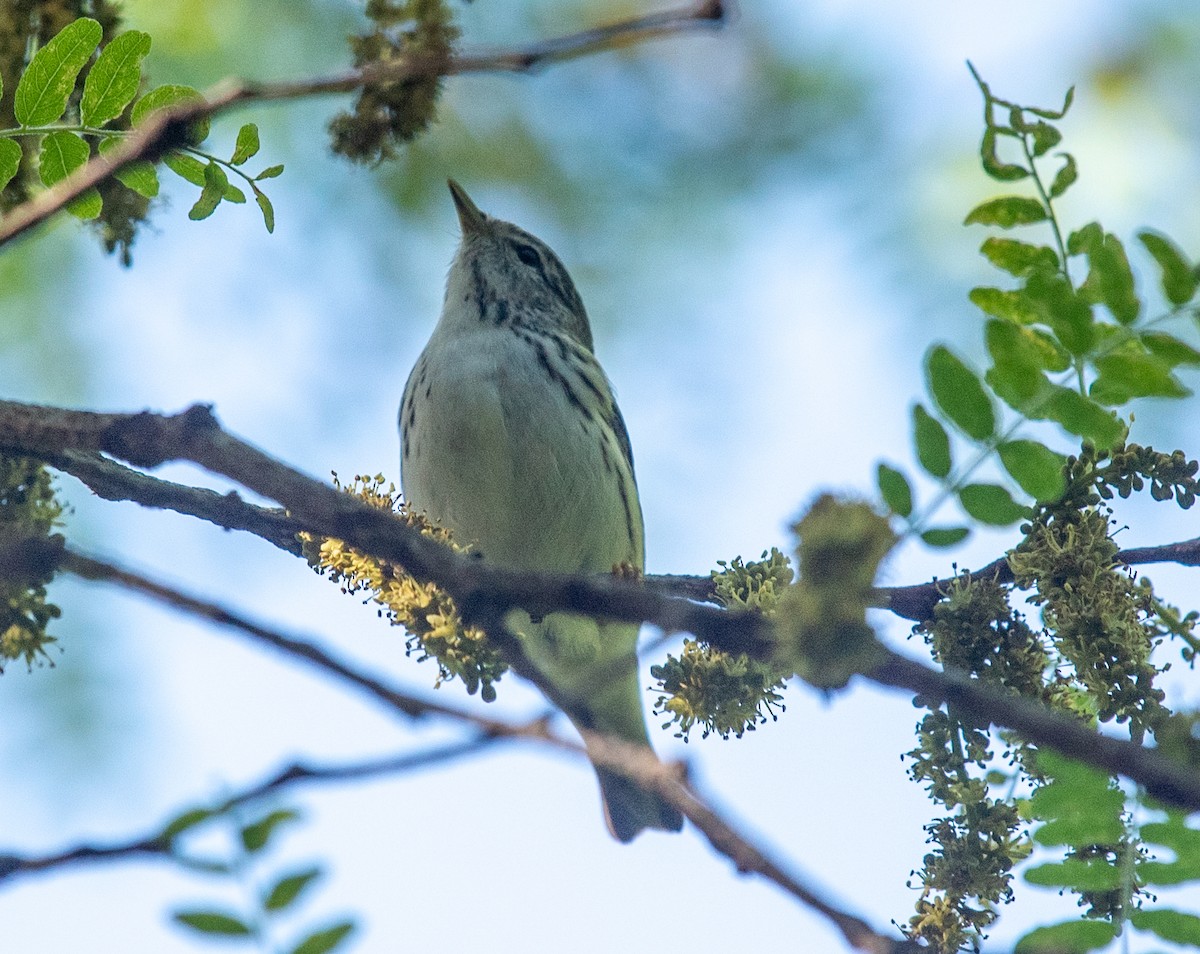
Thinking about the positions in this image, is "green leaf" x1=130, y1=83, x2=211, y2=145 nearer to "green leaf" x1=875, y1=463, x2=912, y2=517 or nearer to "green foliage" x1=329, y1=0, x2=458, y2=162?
"green foliage" x1=329, y1=0, x2=458, y2=162

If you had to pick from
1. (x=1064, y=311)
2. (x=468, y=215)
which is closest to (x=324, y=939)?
(x=1064, y=311)

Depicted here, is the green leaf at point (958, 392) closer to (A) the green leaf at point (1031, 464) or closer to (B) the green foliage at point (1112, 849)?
(A) the green leaf at point (1031, 464)

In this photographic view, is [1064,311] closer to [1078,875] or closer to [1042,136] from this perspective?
[1042,136]

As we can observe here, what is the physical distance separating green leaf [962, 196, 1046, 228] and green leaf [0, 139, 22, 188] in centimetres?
187

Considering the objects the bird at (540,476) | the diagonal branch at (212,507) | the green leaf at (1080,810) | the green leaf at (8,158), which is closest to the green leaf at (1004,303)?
the diagonal branch at (212,507)

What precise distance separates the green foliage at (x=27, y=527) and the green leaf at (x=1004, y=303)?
1.86 meters

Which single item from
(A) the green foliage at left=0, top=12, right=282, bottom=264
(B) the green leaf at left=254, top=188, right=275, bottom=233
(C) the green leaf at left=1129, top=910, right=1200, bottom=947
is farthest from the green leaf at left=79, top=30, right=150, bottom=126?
(C) the green leaf at left=1129, top=910, right=1200, bottom=947

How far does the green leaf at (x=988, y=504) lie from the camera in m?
2.18

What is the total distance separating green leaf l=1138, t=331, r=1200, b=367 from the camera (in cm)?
208

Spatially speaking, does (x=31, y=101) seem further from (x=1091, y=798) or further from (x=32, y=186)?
(x=1091, y=798)

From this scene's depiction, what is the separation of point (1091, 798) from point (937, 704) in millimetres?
372

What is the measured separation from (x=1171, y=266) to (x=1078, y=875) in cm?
98

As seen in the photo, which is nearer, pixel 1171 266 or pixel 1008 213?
pixel 1171 266

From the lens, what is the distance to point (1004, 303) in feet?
8.01
